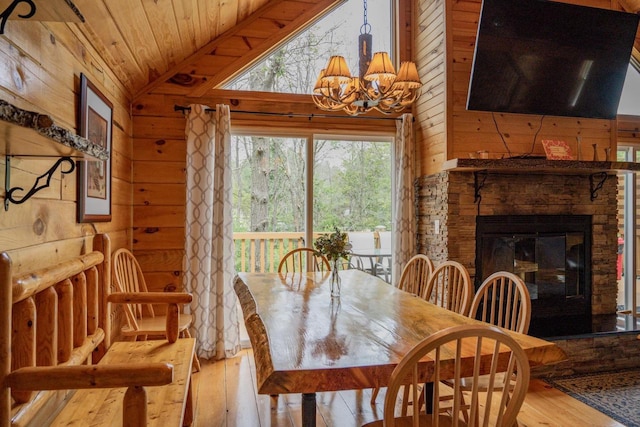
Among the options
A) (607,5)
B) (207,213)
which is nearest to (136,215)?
(207,213)

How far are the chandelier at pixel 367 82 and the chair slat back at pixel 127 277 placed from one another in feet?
5.39

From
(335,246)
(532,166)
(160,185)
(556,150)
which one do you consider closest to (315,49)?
(160,185)

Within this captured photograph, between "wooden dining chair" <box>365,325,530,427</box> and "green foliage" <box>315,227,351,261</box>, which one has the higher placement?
"green foliage" <box>315,227,351,261</box>

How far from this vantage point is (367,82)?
8.20ft

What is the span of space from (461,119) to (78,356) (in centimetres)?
312

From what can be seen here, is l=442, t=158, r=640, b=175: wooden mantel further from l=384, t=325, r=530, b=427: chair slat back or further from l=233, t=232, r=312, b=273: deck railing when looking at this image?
l=384, t=325, r=530, b=427: chair slat back

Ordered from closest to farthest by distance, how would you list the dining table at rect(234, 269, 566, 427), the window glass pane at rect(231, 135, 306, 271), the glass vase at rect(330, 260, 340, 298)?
the dining table at rect(234, 269, 566, 427) → the glass vase at rect(330, 260, 340, 298) → the window glass pane at rect(231, 135, 306, 271)

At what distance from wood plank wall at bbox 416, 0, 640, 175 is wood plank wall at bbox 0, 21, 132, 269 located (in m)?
2.56

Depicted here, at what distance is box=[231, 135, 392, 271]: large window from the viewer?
3852mm

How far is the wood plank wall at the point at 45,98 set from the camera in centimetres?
138

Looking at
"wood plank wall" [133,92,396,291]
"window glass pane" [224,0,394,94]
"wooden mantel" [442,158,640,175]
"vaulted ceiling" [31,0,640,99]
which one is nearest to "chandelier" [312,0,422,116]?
"wooden mantel" [442,158,640,175]

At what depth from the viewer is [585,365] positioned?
10.5 feet

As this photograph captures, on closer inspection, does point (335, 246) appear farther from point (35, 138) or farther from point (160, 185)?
point (160, 185)

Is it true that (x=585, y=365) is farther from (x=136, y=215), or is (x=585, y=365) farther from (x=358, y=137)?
(x=136, y=215)
